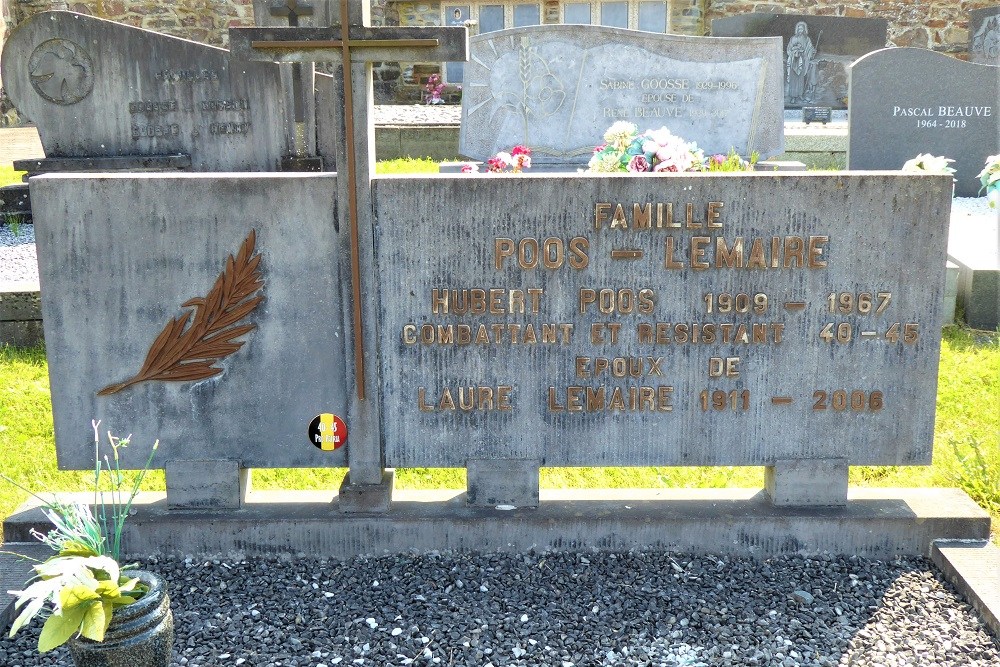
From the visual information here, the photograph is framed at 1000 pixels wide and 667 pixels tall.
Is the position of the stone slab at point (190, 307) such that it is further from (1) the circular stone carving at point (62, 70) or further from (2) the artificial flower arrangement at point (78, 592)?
(1) the circular stone carving at point (62, 70)

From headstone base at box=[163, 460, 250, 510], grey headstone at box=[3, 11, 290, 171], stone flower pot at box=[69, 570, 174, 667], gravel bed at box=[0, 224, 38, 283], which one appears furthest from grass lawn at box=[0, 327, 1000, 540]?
grey headstone at box=[3, 11, 290, 171]

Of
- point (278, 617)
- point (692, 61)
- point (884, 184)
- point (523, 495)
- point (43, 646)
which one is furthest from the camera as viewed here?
point (692, 61)

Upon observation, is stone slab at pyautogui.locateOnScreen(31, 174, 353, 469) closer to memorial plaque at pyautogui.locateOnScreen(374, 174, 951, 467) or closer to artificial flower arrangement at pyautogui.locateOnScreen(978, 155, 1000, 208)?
memorial plaque at pyautogui.locateOnScreen(374, 174, 951, 467)

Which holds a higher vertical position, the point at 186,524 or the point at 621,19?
the point at 621,19

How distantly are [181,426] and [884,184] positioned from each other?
250 cm

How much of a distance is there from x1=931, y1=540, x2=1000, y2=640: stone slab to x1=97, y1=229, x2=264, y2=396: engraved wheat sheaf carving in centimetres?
244

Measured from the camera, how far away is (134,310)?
10.6 ft

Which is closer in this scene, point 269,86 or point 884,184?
point 884,184

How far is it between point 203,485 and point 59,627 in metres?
1.13

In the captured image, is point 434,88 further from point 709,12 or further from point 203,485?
point 203,485

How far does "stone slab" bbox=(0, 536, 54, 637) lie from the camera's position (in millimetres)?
2918

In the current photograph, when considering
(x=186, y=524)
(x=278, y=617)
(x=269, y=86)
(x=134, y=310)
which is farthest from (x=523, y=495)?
(x=269, y=86)

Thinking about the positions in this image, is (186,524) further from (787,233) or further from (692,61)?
(692,61)

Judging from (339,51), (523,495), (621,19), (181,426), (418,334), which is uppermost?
(621,19)
